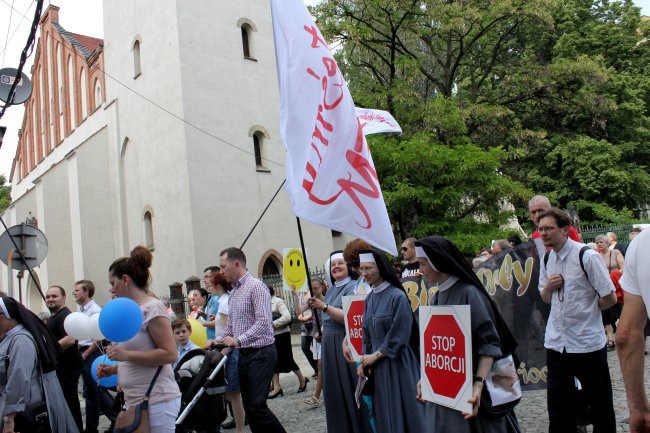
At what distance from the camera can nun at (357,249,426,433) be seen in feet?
15.0

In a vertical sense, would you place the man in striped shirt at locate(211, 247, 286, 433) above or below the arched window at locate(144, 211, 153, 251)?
below

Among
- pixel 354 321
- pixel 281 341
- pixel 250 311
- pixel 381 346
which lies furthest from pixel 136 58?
pixel 381 346

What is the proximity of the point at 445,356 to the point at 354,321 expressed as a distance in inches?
67.2

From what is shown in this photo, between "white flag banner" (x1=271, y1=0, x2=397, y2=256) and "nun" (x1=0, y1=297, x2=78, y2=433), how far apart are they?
8.08ft

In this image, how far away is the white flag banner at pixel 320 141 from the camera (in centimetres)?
486

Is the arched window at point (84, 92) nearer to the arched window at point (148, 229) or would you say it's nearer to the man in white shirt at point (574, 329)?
the arched window at point (148, 229)

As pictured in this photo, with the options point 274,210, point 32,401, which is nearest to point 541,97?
point 274,210

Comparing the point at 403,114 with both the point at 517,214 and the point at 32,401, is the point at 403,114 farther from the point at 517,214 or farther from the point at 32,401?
the point at 32,401

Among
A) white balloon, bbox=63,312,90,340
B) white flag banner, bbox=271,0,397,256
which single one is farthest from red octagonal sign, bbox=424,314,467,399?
white balloon, bbox=63,312,90,340

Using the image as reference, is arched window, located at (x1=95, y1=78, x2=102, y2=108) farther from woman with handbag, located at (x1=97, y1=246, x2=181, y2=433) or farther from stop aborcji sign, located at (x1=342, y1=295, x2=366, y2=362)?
woman with handbag, located at (x1=97, y1=246, x2=181, y2=433)

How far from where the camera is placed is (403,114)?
18844mm

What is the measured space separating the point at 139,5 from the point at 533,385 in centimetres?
2273

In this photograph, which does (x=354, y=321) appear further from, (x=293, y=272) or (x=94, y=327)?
(x=293, y=272)

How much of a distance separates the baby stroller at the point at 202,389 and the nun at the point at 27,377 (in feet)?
3.31
